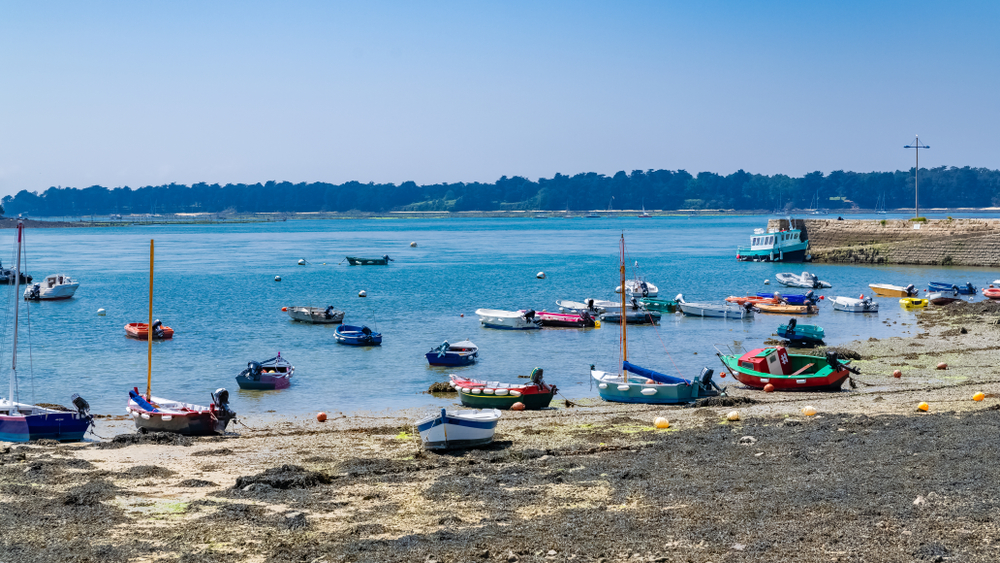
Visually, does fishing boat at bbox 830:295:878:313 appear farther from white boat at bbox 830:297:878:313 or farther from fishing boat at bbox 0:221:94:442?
fishing boat at bbox 0:221:94:442

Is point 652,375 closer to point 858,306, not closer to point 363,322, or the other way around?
point 363,322

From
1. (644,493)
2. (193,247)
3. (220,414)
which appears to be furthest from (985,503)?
(193,247)

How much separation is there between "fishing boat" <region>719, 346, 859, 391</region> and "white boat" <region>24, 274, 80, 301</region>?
47.6m

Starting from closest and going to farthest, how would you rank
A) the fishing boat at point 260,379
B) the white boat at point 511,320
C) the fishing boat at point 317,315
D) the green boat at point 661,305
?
the fishing boat at point 260,379
the white boat at point 511,320
the fishing boat at point 317,315
the green boat at point 661,305

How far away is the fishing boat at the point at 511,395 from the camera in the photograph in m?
25.2

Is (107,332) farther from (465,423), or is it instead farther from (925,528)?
(925,528)

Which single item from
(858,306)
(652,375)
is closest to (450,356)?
(652,375)

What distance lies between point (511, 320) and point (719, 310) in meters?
11.5

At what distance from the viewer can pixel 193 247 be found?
14250 centimetres

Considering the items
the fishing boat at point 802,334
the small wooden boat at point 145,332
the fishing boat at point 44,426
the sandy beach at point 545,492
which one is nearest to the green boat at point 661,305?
the fishing boat at point 802,334

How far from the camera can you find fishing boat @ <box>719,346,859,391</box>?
26391mm

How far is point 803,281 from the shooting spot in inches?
2507

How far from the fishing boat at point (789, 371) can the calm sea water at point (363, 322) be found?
462 cm

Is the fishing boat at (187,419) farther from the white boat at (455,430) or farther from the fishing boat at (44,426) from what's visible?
the white boat at (455,430)
